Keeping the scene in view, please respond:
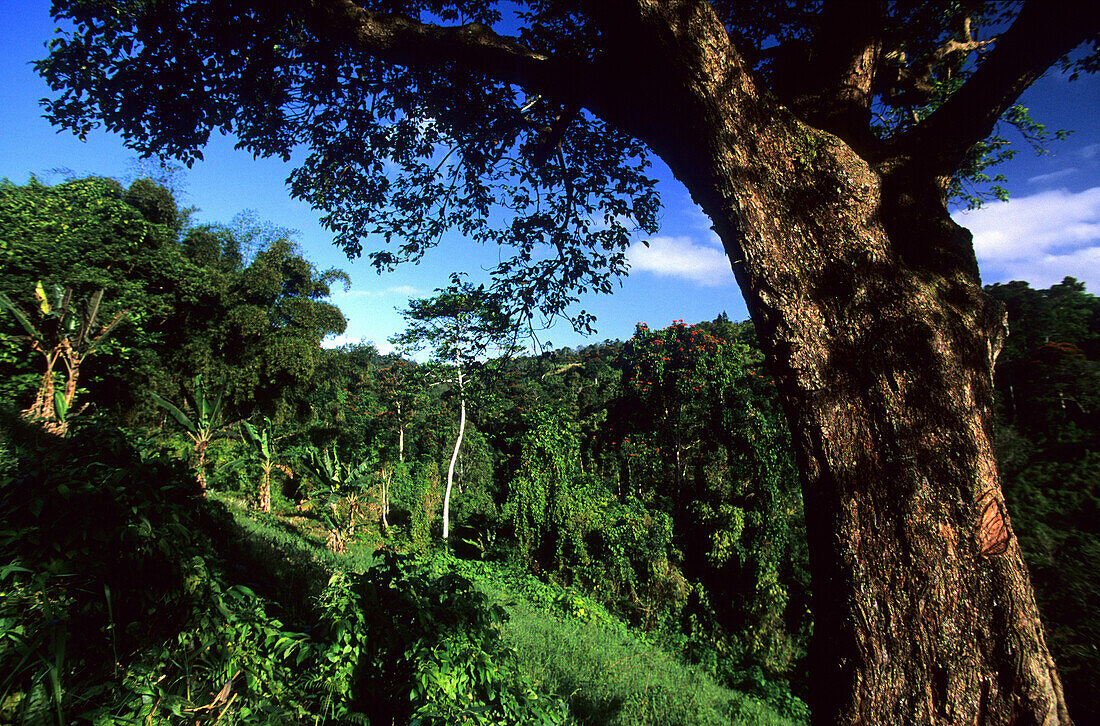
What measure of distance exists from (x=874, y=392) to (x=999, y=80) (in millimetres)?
1376

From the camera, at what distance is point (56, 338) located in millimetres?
9883

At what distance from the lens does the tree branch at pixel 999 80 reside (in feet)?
5.43

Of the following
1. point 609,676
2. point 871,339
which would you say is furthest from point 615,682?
point 871,339

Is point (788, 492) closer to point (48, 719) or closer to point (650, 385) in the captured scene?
point (650, 385)

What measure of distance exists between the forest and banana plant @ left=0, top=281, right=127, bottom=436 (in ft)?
0.29

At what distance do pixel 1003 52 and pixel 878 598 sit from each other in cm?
215

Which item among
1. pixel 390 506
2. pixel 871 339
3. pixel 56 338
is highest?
pixel 56 338

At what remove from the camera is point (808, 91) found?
2.26 meters

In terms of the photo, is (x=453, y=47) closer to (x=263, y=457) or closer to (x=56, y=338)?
(x=56, y=338)

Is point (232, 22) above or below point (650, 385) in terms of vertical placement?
above

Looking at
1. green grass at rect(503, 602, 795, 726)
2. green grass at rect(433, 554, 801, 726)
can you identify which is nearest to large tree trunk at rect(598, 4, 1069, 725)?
green grass at rect(433, 554, 801, 726)

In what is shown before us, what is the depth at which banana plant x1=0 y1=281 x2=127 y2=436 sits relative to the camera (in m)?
8.22

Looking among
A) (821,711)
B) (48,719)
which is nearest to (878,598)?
(821,711)

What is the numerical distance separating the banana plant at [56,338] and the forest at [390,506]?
9 centimetres
